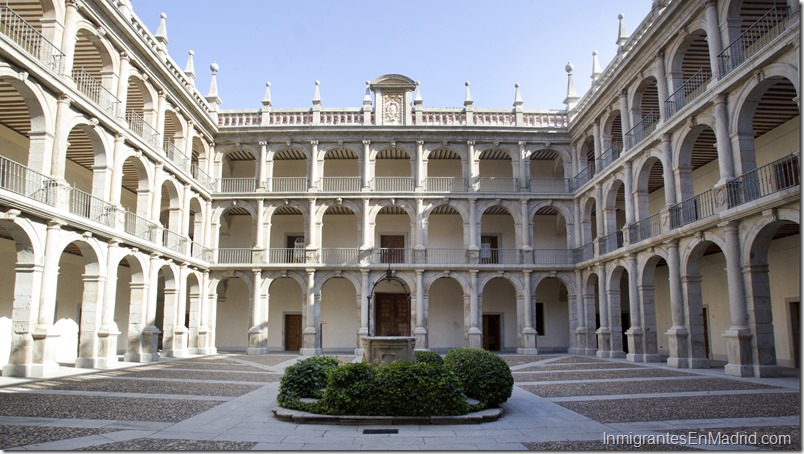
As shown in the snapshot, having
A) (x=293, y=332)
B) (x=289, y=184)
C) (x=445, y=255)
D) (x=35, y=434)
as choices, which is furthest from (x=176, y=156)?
(x=35, y=434)

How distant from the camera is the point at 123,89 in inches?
695

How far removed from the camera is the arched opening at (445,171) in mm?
26172

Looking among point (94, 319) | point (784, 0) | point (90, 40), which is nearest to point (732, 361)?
point (784, 0)

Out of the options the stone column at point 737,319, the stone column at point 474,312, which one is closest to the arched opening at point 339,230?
the stone column at point 474,312

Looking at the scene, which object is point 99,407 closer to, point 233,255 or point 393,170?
point 233,255

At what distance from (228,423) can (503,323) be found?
21.1 m

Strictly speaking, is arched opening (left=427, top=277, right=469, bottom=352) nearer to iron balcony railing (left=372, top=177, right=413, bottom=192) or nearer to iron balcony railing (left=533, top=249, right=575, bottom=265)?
iron balcony railing (left=533, top=249, right=575, bottom=265)

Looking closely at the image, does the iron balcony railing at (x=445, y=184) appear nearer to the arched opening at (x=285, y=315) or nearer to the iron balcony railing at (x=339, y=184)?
the iron balcony railing at (x=339, y=184)

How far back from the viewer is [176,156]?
22.2 metres

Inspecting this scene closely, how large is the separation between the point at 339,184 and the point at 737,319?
17460mm

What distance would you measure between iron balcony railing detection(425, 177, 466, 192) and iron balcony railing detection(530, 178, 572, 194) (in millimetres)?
3353

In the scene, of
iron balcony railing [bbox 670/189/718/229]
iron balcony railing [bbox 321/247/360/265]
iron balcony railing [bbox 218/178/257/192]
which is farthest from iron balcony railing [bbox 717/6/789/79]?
iron balcony railing [bbox 218/178/257/192]

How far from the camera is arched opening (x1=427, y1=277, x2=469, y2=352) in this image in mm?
26938

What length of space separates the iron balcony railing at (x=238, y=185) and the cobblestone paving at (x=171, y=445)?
2041 cm
